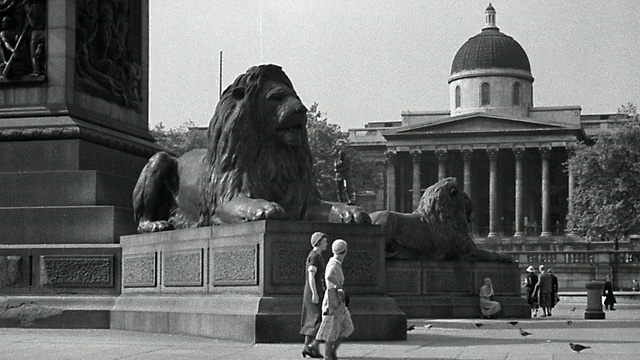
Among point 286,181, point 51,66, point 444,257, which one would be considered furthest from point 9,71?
point 444,257

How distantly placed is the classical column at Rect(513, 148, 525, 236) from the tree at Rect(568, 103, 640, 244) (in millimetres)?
47894

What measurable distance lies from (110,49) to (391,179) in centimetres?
11072

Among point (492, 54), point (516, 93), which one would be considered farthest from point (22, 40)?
point (492, 54)

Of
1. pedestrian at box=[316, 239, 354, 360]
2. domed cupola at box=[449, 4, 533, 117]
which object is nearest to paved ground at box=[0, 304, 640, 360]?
pedestrian at box=[316, 239, 354, 360]

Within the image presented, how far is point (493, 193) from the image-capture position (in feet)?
414

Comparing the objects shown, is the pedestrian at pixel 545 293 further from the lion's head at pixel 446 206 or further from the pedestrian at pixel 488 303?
the lion's head at pixel 446 206

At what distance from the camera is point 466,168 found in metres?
125

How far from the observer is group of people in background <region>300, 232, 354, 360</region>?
12.1 m

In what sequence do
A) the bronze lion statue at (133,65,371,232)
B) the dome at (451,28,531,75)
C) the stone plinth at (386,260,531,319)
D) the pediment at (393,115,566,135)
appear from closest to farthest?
the bronze lion statue at (133,65,371,232) → the stone plinth at (386,260,531,319) → the pediment at (393,115,566,135) → the dome at (451,28,531,75)

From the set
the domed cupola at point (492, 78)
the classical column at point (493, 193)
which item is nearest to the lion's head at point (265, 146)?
the classical column at point (493, 193)

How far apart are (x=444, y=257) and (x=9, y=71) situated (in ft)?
38.1

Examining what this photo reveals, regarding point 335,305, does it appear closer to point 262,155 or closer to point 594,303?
point 262,155

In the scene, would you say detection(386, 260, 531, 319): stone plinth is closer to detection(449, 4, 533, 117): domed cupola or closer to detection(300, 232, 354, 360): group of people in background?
detection(300, 232, 354, 360): group of people in background

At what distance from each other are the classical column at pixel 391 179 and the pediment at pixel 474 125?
3378 millimetres
